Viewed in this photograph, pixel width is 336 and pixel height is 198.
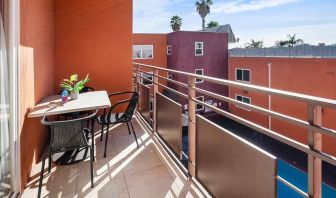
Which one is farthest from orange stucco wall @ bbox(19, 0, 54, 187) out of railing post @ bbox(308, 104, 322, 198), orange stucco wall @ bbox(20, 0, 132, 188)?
railing post @ bbox(308, 104, 322, 198)

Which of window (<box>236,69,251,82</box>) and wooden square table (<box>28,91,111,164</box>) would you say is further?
window (<box>236,69,251,82</box>)

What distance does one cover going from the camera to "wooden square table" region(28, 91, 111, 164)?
2.63m

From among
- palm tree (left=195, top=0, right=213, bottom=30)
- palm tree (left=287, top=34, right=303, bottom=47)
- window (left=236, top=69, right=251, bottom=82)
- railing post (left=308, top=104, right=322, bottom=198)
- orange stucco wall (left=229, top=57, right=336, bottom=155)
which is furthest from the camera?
palm tree (left=195, top=0, right=213, bottom=30)

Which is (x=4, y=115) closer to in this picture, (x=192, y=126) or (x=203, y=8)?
(x=192, y=126)

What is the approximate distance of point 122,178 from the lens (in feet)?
8.54

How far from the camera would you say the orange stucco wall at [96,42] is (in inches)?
177

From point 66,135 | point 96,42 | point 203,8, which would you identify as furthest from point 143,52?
point 203,8

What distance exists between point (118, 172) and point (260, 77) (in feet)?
38.8

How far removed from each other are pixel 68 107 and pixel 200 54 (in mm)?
14058

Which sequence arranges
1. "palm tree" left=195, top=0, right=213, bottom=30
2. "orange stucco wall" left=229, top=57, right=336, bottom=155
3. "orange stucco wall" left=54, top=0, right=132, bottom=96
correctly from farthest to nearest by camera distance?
"palm tree" left=195, top=0, right=213, bottom=30 → "orange stucco wall" left=229, top=57, right=336, bottom=155 → "orange stucco wall" left=54, top=0, right=132, bottom=96

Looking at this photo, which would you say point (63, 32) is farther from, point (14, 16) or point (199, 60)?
point (199, 60)

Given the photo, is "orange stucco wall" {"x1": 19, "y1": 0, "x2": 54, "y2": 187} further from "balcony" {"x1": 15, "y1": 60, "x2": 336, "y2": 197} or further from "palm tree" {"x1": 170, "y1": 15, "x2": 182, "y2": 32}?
"palm tree" {"x1": 170, "y1": 15, "x2": 182, "y2": 32}

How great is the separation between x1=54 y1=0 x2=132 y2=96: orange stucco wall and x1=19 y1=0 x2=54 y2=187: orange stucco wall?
2.08 feet

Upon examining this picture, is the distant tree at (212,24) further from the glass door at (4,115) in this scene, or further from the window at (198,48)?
the glass door at (4,115)
